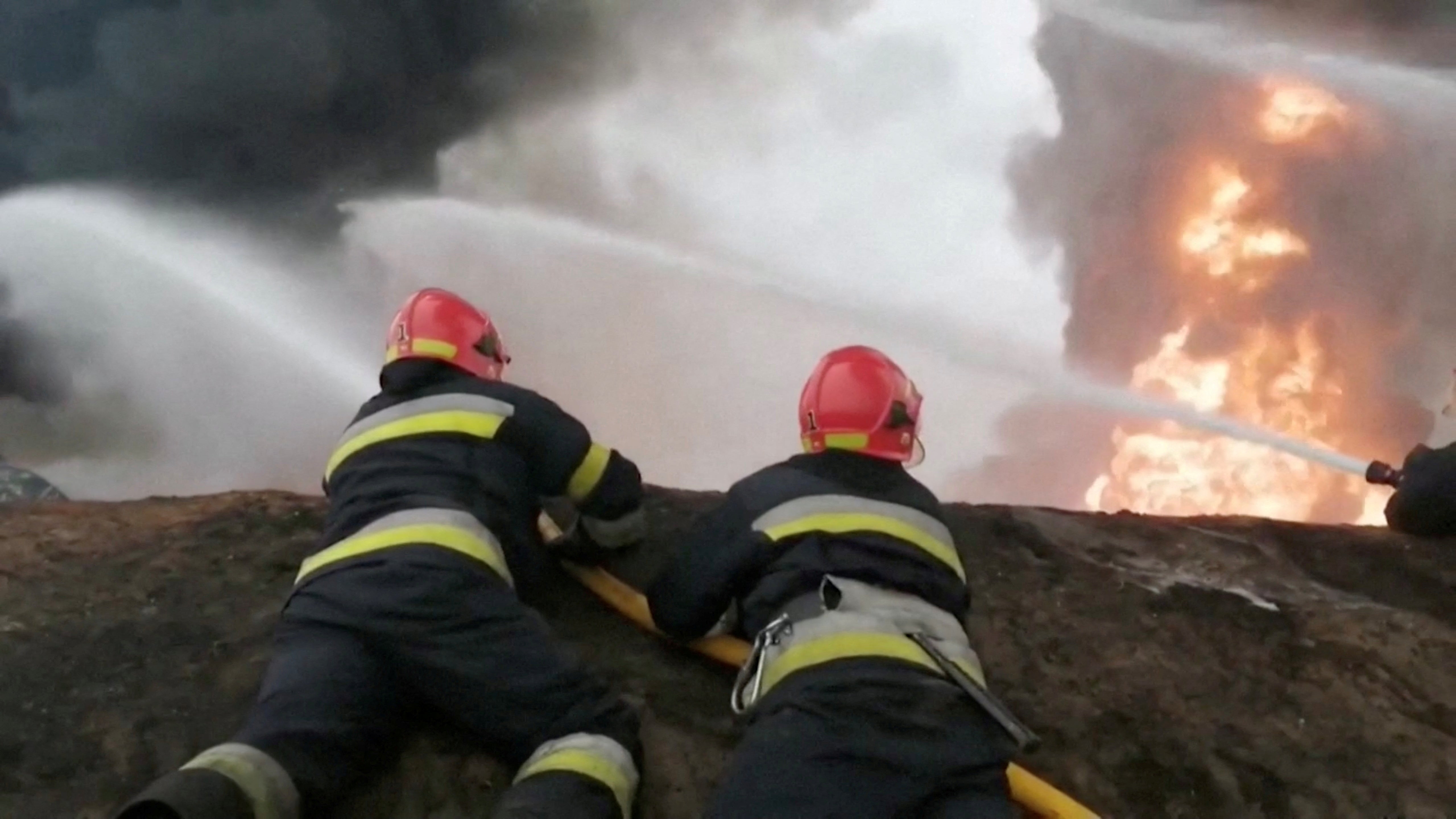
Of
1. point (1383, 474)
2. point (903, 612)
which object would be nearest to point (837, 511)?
point (903, 612)

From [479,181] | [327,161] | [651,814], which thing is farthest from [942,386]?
[651,814]

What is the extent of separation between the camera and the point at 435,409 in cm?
321

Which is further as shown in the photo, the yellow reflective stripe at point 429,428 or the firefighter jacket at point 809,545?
the yellow reflective stripe at point 429,428

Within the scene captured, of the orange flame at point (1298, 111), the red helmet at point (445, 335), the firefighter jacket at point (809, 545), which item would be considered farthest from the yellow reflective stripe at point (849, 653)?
the orange flame at point (1298, 111)

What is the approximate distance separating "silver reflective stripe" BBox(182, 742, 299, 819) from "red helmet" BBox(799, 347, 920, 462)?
1.64 m

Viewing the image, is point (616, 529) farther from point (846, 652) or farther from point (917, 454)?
point (846, 652)

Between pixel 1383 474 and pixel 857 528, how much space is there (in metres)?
3.20

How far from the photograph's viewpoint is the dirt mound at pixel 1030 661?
294 cm

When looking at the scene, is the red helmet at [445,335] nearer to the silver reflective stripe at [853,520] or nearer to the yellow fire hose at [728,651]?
the yellow fire hose at [728,651]

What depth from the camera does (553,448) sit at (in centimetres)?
330

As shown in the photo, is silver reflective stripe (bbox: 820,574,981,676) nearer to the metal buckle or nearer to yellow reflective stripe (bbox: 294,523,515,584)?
the metal buckle

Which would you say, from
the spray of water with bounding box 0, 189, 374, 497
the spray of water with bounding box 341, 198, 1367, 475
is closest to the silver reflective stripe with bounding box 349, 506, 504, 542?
the spray of water with bounding box 0, 189, 374, 497

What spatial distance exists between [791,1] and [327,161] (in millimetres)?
3949

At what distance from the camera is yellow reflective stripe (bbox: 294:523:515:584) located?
112 inches
